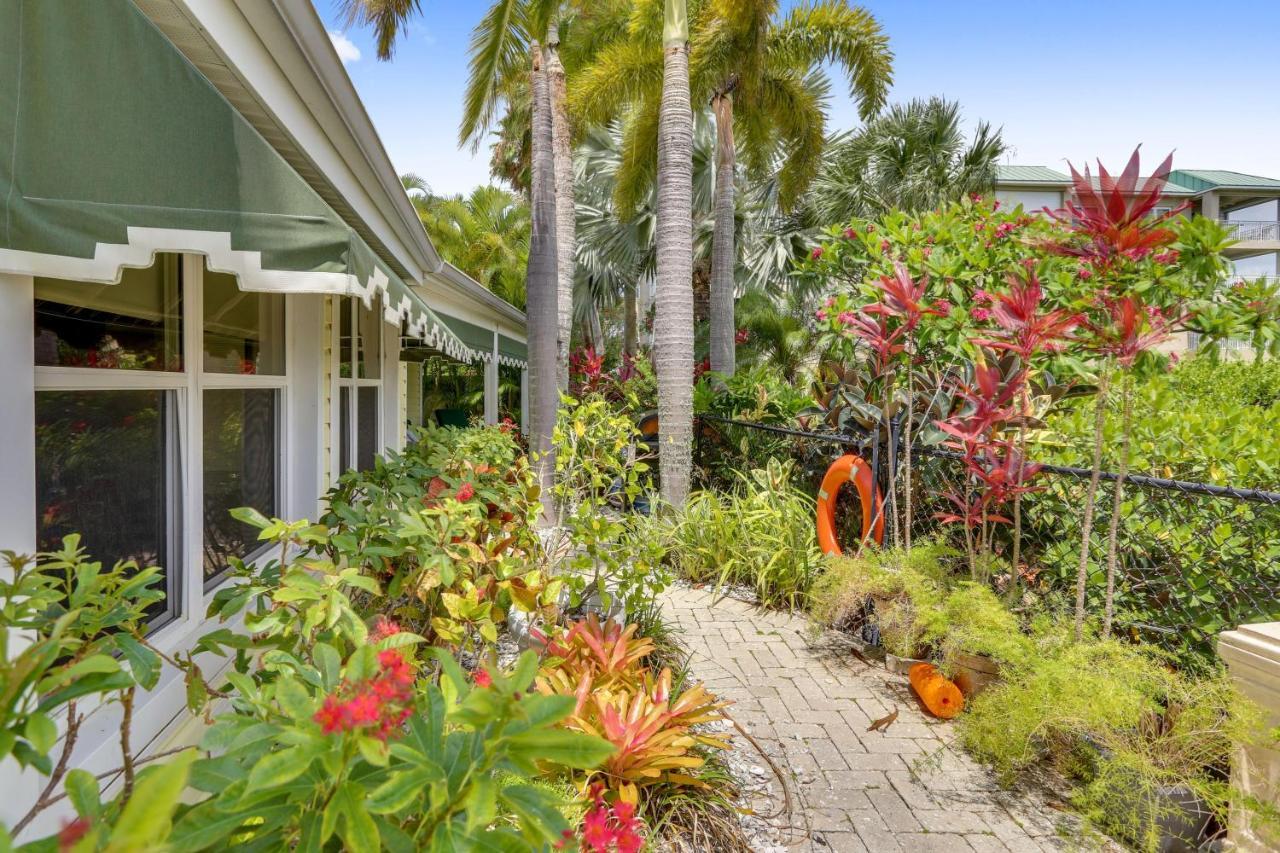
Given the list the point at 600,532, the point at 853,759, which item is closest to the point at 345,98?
the point at 600,532

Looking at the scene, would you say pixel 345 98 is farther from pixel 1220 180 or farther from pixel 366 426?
pixel 1220 180

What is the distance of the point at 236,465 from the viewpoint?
10.5 feet

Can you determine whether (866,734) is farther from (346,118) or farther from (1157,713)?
(346,118)

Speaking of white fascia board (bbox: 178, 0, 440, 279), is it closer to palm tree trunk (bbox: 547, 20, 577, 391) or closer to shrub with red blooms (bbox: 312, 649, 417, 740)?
shrub with red blooms (bbox: 312, 649, 417, 740)

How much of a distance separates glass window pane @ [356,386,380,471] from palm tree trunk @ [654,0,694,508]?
2.93m

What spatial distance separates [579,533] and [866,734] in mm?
1893

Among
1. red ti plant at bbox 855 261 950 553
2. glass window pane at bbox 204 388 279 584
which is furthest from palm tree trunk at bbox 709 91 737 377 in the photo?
glass window pane at bbox 204 388 279 584

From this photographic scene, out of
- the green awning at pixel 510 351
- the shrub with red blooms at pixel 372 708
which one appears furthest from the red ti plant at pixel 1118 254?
the green awning at pixel 510 351

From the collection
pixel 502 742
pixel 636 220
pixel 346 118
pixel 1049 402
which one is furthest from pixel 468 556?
pixel 636 220

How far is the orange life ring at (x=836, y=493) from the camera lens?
5.30 meters

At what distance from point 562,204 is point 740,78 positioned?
3.55 meters

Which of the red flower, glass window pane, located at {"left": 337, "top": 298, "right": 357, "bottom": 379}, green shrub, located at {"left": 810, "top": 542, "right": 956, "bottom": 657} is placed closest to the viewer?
the red flower

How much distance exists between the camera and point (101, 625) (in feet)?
4.45

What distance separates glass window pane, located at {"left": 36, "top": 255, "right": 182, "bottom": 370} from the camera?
1926 millimetres
